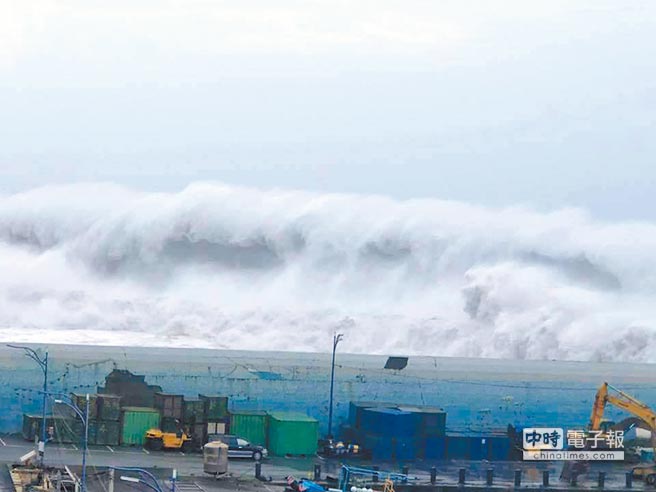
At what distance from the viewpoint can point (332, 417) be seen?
3775 centimetres

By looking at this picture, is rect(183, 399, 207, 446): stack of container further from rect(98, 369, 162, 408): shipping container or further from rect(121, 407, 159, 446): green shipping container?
rect(98, 369, 162, 408): shipping container

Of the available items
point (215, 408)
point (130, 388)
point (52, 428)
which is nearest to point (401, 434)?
point (215, 408)

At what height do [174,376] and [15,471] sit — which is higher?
[174,376]

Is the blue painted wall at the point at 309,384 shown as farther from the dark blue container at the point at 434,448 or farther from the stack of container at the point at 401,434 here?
the dark blue container at the point at 434,448

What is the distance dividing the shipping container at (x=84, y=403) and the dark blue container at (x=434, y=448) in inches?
329

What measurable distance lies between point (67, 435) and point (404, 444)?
8.46 metres

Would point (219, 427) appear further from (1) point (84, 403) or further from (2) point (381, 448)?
(2) point (381, 448)

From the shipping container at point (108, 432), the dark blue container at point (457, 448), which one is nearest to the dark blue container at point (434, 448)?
the dark blue container at point (457, 448)

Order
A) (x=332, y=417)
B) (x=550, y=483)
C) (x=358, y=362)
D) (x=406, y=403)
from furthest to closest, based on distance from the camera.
Answer: (x=358, y=362) < (x=406, y=403) < (x=332, y=417) < (x=550, y=483)

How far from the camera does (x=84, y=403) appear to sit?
34375mm

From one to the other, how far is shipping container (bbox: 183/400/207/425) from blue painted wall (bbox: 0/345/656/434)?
2.75 metres

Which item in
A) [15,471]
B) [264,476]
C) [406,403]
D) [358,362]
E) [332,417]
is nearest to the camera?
[15,471]

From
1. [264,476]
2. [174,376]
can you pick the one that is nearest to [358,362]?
[174,376]

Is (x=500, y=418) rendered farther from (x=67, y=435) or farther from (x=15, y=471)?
(x=15, y=471)
